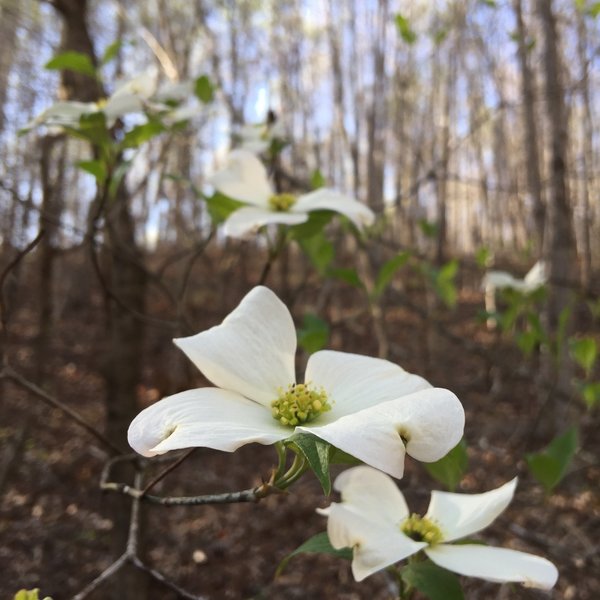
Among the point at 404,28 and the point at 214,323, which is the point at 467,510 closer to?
the point at 404,28

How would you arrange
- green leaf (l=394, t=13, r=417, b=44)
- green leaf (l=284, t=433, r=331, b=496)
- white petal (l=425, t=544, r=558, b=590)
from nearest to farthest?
green leaf (l=284, t=433, r=331, b=496) → white petal (l=425, t=544, r=558, b=590) → green leaf (l=394, t=13, r=417, b=44)

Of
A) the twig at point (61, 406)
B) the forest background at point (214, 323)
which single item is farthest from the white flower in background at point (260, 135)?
the twig at point (61, 406)

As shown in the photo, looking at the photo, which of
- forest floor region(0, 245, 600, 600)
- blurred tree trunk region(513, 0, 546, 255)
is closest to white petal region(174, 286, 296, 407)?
forest floor region(0, 245, 600, 600)

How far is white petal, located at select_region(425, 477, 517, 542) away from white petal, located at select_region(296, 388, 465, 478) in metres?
0.23

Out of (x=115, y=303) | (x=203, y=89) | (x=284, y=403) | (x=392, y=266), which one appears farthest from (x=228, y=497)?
(x=115, y=303)

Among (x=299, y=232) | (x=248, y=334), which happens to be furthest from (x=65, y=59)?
(x=248, y=334)

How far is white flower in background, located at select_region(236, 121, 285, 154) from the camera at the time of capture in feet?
3.80

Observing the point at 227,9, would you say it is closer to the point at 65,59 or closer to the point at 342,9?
the point at 342,9

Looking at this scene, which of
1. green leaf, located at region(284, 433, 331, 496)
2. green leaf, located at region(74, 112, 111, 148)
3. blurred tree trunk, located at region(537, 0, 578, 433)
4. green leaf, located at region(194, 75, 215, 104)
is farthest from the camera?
blurred tree trunk, located at region(537, 0, 578, 433)

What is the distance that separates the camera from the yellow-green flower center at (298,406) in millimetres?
507

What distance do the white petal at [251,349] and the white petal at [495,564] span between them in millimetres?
209

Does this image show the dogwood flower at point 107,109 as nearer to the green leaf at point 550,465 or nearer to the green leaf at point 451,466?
the green leaf at point 451,466

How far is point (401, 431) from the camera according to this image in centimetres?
41

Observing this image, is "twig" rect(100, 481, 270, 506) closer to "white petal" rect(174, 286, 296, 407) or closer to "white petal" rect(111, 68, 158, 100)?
"white petal" rect(174, 286, 296, 407)
